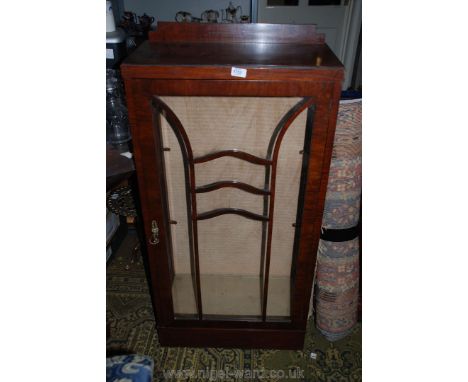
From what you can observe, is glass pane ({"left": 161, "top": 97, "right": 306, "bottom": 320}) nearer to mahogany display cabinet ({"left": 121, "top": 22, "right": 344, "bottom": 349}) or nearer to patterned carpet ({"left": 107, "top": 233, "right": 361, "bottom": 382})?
mahogany display cabinet ({"left": 121, "top": 22, "right": 344, "bottom": 349})

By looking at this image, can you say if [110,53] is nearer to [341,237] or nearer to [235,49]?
[235,49]

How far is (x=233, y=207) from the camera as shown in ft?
3.69

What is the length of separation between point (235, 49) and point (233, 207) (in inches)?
18.2

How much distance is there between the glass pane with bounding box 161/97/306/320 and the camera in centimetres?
92

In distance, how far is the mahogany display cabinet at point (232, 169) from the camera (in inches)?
32.8

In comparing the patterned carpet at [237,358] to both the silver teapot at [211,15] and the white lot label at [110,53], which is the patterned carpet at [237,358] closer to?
the white lot label at [110,53]

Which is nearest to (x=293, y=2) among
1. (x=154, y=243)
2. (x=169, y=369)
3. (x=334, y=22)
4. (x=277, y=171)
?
(x=334, y=22)

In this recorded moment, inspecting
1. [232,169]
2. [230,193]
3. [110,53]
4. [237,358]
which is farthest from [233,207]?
[110,53]

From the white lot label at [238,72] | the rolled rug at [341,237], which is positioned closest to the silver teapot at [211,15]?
the rolled rug at [341,237]

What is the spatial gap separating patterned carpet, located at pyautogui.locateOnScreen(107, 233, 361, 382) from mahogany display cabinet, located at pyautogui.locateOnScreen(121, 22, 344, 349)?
1.9 inches

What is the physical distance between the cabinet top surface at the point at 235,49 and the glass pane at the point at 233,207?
9 cm

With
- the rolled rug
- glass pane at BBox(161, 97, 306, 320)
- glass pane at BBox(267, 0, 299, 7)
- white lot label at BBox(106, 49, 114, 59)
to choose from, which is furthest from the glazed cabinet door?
glass pane at BBox(267, 0, 299, 7)

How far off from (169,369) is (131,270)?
23.3 inches

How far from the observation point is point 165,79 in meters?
0.83
